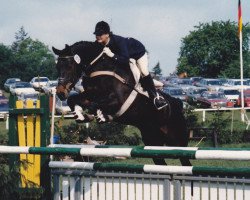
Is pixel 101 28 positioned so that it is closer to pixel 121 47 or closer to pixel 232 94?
pixel 121 47

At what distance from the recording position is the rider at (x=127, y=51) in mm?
6906

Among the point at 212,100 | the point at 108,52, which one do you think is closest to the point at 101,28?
the point at 108,52

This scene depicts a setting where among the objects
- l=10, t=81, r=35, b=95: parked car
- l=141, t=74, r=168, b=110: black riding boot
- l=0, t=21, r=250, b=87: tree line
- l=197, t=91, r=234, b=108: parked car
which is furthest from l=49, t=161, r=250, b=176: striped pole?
l=0, t=21, r=250, b=87: tree line

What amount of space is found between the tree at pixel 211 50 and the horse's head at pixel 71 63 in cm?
6593

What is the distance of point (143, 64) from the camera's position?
7.62m

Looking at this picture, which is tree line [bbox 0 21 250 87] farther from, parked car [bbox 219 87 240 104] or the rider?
the rider

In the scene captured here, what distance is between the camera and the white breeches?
756cm

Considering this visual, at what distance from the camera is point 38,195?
19.9 feet

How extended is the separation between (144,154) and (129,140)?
39.2 feet

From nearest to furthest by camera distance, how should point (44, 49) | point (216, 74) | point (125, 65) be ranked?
point (125, 65) < point (216, 74) < point (44, 49)

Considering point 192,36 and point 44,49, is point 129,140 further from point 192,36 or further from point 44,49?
point 44,49

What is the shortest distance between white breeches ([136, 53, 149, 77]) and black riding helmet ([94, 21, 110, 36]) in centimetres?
76

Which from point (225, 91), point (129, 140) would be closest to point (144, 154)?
point (129, 140)

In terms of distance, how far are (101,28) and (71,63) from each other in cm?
47
